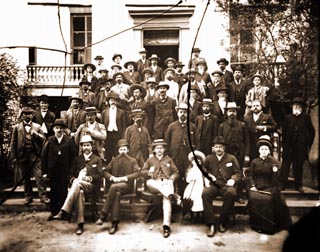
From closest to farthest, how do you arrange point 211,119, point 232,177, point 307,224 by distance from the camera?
point 307,224
point 232,177
point 211,119

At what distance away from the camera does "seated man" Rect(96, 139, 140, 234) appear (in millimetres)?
2787

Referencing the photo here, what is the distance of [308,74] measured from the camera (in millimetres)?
2590

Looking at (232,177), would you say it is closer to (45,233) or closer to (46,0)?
(45,233)

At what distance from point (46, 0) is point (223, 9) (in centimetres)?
132

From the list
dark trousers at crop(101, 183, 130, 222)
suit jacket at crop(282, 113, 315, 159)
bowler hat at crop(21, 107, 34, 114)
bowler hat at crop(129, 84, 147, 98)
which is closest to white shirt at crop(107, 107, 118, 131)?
bowler hat at crop(129, 84, 147, 98)

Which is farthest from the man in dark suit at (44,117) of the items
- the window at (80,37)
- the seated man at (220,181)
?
the seated man at (220,181)

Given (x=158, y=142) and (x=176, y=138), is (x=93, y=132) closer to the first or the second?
(x=158, y=142)

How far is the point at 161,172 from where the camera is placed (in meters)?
2.89

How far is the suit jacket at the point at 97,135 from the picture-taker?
119 inches

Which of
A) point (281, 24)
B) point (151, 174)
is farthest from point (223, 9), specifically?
point (151, 174)

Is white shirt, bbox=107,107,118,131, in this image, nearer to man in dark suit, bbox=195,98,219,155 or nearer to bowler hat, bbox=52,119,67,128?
bowler hat, bbox=52,119,67,128

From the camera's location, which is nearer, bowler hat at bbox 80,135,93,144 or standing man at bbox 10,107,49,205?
standing man at bbox 10,107,49,205

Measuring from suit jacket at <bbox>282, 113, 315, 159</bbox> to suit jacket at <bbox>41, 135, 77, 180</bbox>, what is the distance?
1.57 metres

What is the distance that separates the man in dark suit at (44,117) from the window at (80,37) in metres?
0.37
